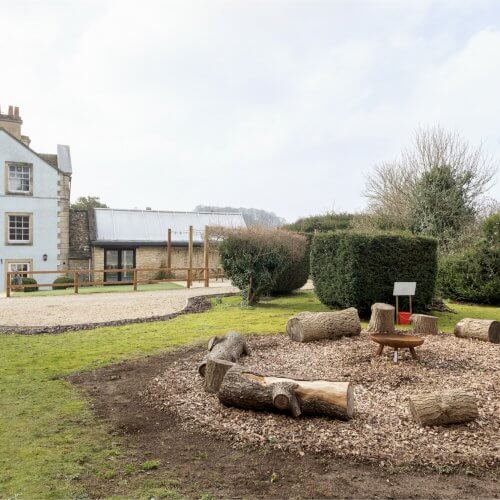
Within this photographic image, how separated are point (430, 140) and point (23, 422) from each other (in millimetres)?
24458

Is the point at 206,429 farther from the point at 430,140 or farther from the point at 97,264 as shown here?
the point at 97,264

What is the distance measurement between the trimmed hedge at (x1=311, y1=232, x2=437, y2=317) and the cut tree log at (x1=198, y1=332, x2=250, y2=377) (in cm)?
508

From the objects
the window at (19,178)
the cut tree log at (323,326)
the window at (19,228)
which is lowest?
the cut tree log at (323,326)

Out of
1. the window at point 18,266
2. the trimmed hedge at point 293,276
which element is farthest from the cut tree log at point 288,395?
the window at point 18,266

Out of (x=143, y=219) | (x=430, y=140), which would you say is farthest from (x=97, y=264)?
(x=430, y=140)

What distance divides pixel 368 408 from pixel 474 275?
13.7 metres

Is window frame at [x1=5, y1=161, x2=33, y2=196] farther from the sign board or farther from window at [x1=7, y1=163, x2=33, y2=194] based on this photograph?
the sign board

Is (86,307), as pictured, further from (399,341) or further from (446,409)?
(446,409)

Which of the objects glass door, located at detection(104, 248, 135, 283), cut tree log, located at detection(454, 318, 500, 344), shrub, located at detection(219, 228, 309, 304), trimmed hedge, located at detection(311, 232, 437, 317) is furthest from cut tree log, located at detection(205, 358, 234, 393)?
glass door, located at detection(104, 248, 135, 283)

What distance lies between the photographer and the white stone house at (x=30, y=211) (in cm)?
2761

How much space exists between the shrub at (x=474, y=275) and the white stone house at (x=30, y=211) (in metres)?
21.7

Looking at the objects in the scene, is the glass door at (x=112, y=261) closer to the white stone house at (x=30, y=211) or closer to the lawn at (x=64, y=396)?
the white stone house at (x=30, y=211)

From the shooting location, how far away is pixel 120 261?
30.4 meters

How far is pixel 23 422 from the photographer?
5.59 metres
